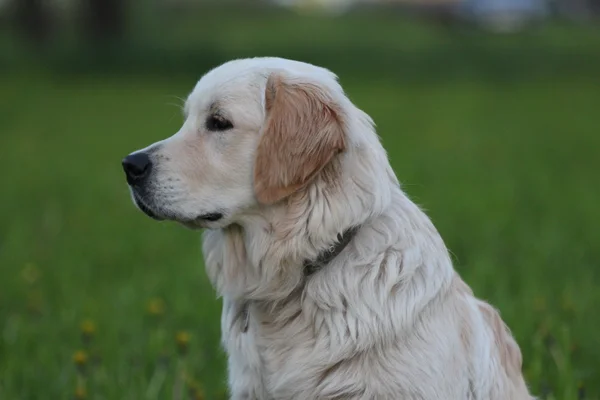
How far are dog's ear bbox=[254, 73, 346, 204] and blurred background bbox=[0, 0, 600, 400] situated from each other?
3.16ft

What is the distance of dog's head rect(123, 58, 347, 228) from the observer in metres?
3.50

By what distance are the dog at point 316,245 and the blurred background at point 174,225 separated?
82 centimetres

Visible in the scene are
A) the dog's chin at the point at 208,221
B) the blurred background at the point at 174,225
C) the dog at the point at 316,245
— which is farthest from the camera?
the blurred background at the point at 174,225

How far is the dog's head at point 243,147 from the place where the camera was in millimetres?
3504

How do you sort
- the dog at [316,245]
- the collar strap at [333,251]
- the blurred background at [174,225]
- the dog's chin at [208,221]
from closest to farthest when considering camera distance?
the dog at [316,245], the collar strap at [333,251], the dog's chin at [208,221], the blurred background at [174,225]

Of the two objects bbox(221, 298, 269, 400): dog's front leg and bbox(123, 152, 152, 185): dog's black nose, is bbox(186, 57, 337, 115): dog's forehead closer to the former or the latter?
bbox(123, 152, 152, 185): dog's black nose

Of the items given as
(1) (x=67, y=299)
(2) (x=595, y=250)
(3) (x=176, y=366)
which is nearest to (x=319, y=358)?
(3) (x=176, y=366)

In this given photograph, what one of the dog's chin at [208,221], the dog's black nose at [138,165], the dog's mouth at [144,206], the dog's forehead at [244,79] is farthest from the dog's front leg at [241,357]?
the dog's forehead at [244,79]

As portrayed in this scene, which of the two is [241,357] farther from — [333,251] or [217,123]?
[217,123]

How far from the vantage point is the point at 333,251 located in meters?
3.56

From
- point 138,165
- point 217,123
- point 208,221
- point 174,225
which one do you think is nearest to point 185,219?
point 208,221

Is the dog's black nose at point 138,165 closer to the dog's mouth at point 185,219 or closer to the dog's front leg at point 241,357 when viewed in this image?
the dog's mouth at point 185,219

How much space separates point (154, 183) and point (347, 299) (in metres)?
0.84

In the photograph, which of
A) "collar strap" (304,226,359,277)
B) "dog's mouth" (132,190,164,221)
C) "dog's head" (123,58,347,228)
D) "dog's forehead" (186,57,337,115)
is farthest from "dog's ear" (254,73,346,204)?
"dog's mouth" (132,190,164,221)
